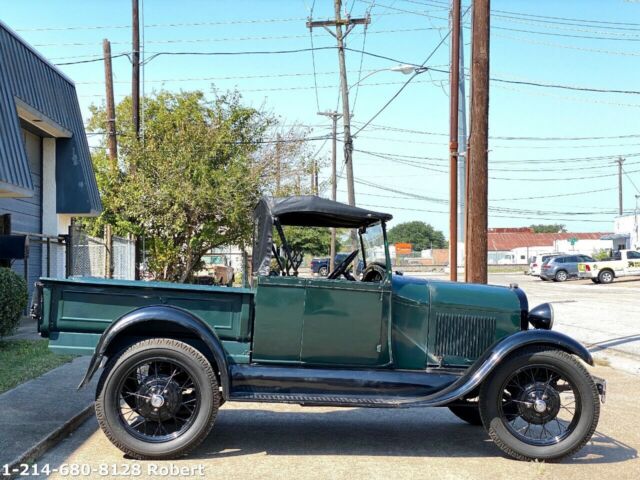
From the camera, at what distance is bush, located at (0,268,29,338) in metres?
10.4

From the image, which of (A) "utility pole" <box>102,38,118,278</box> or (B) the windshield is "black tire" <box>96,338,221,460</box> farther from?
(A) "utility pole" <box>102,38,118,278</box>

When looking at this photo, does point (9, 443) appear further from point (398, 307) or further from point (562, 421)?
point (562, 421)

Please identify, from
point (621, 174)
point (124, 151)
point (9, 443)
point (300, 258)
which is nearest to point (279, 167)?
point (124, 151)

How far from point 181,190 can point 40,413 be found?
1386cm

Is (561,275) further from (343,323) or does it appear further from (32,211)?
(343,323)

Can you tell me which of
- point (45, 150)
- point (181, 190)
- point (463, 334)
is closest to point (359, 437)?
point (463, 334)

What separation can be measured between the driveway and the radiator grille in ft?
2.71

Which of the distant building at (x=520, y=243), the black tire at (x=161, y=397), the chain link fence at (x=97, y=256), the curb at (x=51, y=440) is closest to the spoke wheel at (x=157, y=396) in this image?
the black tire at (x=161, y=397)

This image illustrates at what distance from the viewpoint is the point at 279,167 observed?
1100 inches

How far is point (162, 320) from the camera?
5.53m

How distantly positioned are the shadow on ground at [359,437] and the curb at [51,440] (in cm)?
117

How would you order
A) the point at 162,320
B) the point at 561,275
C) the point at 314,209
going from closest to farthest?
the point at 162,320 < the point at 314,209 < the point at 561,275

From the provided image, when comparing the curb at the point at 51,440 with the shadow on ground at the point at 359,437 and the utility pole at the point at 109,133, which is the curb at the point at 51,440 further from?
the utility pole at the point at 109,133

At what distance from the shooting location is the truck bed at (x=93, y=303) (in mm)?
5703
